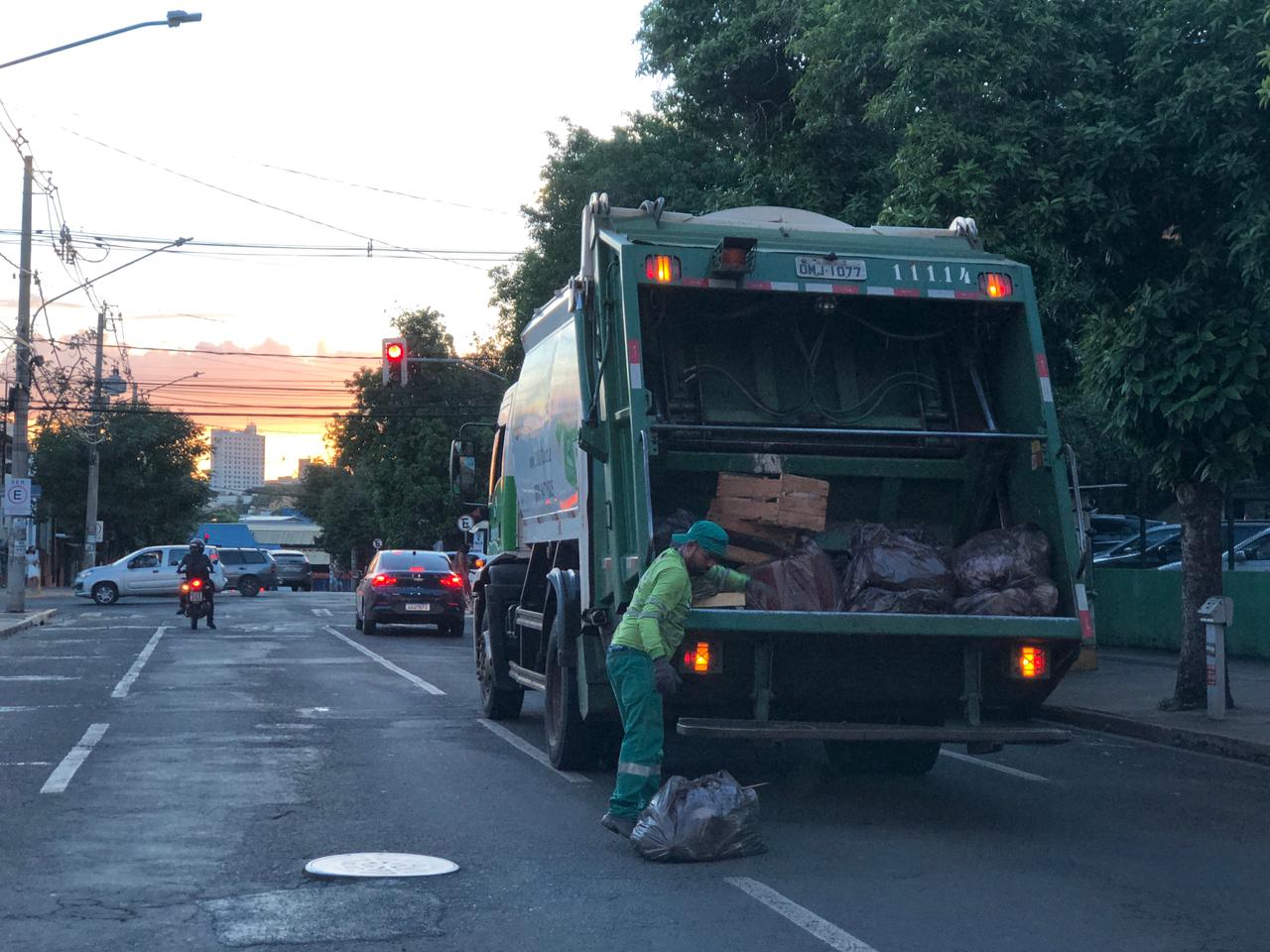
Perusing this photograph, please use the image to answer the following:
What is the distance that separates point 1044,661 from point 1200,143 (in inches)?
225

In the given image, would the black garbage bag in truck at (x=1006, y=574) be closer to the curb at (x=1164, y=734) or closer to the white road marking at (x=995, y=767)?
the white road marking at (x=995, y=767)

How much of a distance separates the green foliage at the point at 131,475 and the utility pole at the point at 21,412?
25006 millimetres

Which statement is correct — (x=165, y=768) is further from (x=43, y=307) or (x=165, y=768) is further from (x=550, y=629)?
(x=43, y=307)

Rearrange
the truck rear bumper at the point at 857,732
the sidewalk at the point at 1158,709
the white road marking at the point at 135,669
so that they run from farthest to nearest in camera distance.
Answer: the white road marking at the point at 135,669 < the sidewalk at the point at 1158,709 < the truck rear bumper at the point at 857,732

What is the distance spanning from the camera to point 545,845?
774 centimetres

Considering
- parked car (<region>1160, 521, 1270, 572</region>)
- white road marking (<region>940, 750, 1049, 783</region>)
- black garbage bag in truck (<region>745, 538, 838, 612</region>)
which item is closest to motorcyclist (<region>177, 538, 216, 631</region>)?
parked car (<region>1160, 521, 1270, 572</region>)

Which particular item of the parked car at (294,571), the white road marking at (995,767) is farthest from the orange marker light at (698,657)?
the parked car at (294,571)

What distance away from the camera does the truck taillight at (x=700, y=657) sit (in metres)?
8.28

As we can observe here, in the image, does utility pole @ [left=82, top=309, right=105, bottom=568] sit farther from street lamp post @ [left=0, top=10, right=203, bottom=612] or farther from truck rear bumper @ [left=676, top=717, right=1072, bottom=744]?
truck rear bumper @ [left=676, top=717, right=1072, bottom=744]

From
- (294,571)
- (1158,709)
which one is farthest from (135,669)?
(294,571)

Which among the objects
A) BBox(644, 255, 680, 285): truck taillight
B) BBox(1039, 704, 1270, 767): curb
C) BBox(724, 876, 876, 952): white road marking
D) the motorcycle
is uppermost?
BBox(644, 255, 680, 285): truck taillight

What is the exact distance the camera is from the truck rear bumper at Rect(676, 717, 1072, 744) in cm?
822

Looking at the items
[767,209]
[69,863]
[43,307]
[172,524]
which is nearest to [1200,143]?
[767,209]

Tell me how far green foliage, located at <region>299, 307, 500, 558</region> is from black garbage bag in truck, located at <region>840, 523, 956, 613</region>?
44.0 m
